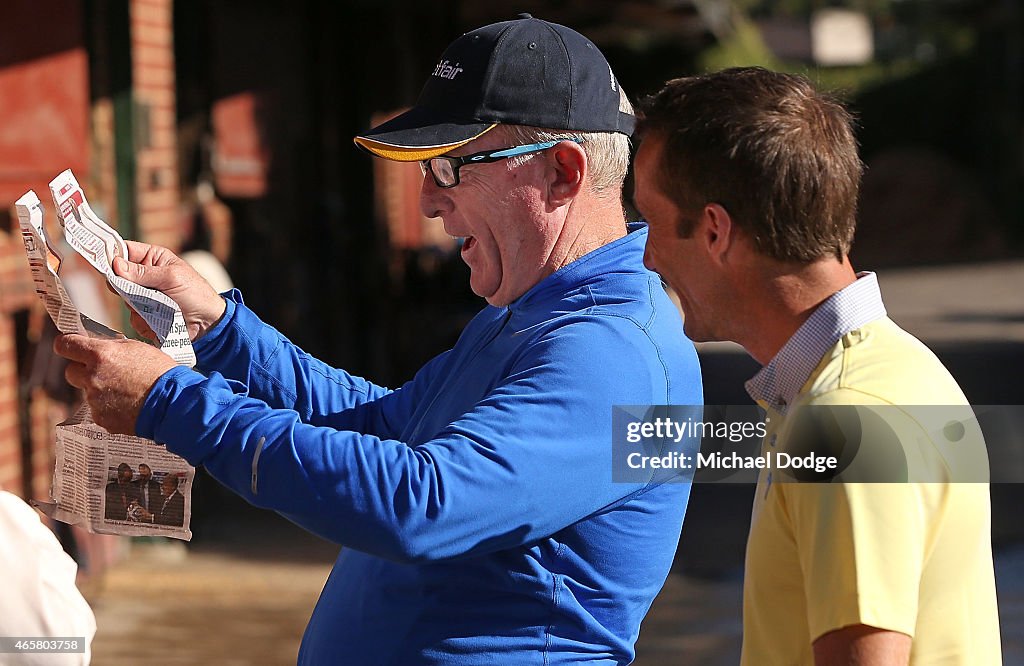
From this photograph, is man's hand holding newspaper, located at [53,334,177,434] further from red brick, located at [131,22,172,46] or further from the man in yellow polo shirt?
red brick, located at [131,22,172,46]

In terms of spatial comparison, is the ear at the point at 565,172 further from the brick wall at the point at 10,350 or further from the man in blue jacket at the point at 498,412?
the brick wall at the point at 10,350

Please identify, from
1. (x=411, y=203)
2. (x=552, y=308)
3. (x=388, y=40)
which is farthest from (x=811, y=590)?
(x=411, y=203)

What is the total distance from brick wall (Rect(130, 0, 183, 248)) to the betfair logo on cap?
421 centimetres

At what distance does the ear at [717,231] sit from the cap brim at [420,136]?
509 mm

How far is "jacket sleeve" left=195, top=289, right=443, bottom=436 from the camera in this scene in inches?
99.4

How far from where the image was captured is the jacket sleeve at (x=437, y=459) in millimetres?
1771

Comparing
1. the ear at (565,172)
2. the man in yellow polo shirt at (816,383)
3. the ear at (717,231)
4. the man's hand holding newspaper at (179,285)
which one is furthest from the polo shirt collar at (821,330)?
the man's hand holding newspaper at (179,285)

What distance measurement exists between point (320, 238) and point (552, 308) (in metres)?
7.86

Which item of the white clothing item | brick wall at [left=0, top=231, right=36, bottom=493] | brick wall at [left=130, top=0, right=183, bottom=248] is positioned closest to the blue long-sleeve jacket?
the white clothing item

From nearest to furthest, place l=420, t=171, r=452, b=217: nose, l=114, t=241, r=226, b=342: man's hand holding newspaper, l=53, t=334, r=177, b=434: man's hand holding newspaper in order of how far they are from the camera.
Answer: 1. l=53, t=334, r=177, b=434: man's hand holding newspaper
2. l=420, t=171, r=452, b=217: nose
3. l=114, t=241, r=226, b=342: man's hand holding newspaper

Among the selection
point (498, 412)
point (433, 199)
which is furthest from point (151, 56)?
point (498, 412)

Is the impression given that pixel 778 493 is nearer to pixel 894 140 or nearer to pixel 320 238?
pixel 320 238

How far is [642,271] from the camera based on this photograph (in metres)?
2.19

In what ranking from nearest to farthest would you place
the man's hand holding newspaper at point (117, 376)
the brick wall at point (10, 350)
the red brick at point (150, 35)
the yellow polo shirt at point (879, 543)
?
1. the yellow polo shirt at point (879, 543)
2. the man's hand holding newspaper at point (117, 376)
3. the brick wall at point (10, 350)
4. the red brick at point (150, 35)
